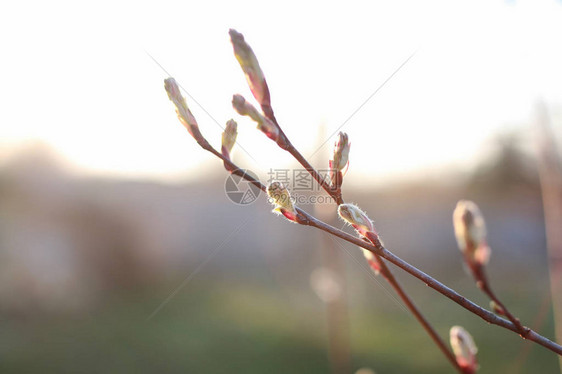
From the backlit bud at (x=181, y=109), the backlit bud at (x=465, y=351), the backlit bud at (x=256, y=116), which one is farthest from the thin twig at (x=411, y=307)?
the backlit bud at (x=181, y=109)

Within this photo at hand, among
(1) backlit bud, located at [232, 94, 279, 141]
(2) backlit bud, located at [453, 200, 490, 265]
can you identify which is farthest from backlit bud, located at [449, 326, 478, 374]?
(1) backlit bud, located at [232, 94, 279, 141]

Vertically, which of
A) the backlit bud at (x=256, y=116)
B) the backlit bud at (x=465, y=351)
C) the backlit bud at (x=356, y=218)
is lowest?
the backlit bud at (x=465, y=351)

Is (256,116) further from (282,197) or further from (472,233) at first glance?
(472,233)

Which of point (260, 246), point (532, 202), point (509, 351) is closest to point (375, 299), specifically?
point (509, 351)

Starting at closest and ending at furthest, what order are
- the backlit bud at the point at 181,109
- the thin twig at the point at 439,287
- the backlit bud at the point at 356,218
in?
the thin twig at the point at 439,287 < the backlit bud at the point at 356,218 < the backlit bud at the point at 181,109

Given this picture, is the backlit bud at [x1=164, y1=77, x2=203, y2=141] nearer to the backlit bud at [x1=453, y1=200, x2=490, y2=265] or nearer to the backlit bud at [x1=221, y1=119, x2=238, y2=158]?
the backlit bud at [x1=221, y1=119, x2=238, y2=158]

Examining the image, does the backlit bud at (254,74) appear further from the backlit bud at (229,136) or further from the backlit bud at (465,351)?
the backlit bud at (465,351)

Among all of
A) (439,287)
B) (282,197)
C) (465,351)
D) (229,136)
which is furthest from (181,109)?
(465,351)
